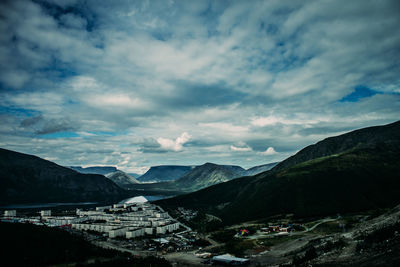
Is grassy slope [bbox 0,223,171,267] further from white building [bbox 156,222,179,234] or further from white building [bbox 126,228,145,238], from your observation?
white building [bbox 156,222,179,234]

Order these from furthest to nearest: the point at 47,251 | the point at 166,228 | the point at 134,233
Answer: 1. the point at 166,228
2. the point at 134,233
3. the point at 47,251

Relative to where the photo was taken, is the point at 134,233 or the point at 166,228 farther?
the point at 166,228

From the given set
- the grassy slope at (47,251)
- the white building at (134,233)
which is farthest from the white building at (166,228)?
the grassy slope at (47,251)

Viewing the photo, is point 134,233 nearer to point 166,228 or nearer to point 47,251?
point 166,228

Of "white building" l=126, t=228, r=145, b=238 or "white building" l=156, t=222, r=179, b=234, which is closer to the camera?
"white building" l=126, t=228, r=145, b=238

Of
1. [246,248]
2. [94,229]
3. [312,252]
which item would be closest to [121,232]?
[94,229]

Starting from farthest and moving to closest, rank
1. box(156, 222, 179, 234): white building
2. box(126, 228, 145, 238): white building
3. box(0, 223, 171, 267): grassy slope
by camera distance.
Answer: box(156, 222, 179, 234): white building, box(126, 228, 145, 238): white building, box(0, 223, 171, 267): grassy slope

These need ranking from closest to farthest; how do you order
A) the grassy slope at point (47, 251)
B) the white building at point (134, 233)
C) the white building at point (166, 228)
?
1. the grassy slope at point (47, 251)
2. the white building at point (134, 233)
3. the white building at point (166, 228)

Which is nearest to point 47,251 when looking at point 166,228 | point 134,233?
point 134,233

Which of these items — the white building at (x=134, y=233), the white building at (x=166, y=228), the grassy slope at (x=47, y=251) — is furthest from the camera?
the white building at (x=166, y=228)

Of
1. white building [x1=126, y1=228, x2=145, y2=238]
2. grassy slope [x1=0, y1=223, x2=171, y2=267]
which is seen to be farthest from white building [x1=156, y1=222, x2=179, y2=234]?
grassy slope [x1=0, y1=223, x2=171, y2=267]

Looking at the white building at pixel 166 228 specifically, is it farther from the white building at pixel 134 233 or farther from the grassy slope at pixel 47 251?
the grassy slope at pixel 47 251

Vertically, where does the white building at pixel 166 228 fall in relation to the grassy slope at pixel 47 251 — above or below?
below
